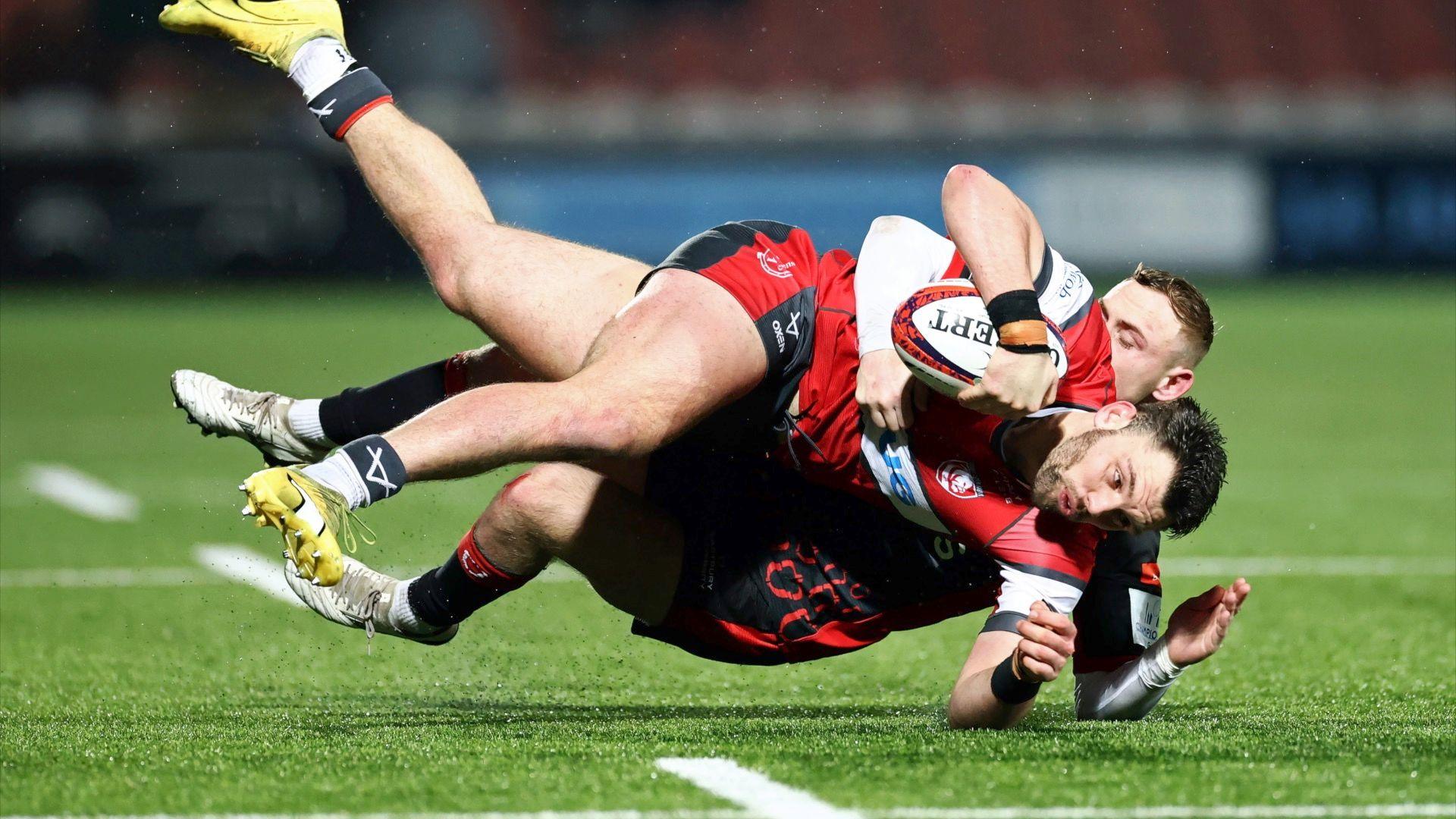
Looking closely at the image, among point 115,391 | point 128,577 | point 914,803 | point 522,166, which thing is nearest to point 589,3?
point 522,166

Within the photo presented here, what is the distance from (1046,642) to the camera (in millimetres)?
4039

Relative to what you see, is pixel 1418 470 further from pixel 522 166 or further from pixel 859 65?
pixel 859 65

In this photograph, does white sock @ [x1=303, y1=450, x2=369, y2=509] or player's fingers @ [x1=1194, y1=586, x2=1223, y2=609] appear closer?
white sock @ [x1=303, y1=450, x2=369, y2=509]

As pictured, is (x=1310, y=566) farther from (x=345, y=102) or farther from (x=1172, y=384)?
(x=345, y=102)

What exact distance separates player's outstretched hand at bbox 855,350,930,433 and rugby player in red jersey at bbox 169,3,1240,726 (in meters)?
0.22

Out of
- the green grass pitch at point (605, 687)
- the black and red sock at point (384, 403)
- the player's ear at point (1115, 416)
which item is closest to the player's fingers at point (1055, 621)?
the green grass pitch at point (605, 687)

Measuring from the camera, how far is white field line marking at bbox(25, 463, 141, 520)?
30.8ft

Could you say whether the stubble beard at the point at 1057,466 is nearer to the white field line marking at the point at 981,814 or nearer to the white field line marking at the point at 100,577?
the white field line marking at the point at 981,814

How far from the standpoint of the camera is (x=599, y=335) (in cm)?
451

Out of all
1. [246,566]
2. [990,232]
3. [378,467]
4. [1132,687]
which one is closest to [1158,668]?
[1132,687]

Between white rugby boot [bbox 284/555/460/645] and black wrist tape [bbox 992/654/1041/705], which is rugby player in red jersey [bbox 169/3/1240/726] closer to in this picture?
black wrist tape [bbox 992/654/1041/705]

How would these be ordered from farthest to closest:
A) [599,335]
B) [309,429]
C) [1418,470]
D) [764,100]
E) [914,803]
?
[764,100] → [1418,470] → [309,429] → [599,335] → [914,803]

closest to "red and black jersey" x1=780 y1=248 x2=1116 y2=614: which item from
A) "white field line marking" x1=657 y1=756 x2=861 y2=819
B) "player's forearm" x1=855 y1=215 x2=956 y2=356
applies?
"player's forearm" x1=855 y1=215 x2=956 y2=356

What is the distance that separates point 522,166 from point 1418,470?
1307cm
